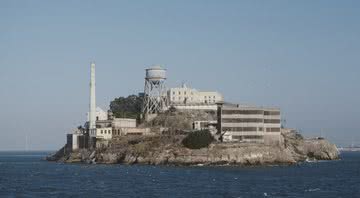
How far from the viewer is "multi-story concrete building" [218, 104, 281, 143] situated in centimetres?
18350

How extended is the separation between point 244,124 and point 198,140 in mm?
20120

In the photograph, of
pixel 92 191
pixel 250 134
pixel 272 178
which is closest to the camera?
pixel 92 191

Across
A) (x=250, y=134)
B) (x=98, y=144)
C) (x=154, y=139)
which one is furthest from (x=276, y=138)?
(x=98, y=144)

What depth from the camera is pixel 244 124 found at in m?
185

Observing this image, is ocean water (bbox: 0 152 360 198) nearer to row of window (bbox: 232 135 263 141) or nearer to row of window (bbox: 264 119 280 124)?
row of window (bbox: 232 135 263 141)

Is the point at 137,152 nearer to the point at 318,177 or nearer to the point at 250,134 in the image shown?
the point at 250,134

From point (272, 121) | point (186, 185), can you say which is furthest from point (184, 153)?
point (186, 185)

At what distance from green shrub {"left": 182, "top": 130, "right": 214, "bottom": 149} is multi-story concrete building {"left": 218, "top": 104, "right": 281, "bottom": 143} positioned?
10.3 metres

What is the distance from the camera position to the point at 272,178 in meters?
124

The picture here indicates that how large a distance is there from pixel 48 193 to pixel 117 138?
96713 millimetres

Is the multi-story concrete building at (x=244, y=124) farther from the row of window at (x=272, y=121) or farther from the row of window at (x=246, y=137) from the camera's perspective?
the row of window at (x=272, y=121)

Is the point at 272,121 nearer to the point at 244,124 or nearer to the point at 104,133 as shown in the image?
the point at 244,124

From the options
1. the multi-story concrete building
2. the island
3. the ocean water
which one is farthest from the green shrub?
the ocean water

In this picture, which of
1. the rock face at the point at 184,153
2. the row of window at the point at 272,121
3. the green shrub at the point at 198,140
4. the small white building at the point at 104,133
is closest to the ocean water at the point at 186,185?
the rock face at the point at 184,153
